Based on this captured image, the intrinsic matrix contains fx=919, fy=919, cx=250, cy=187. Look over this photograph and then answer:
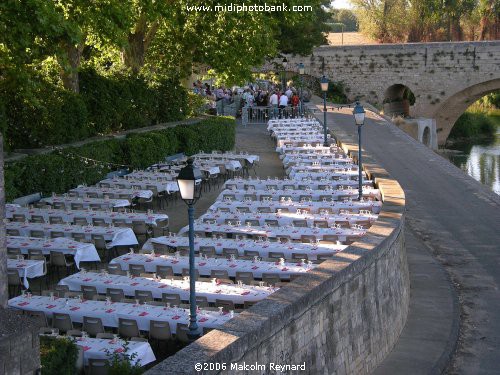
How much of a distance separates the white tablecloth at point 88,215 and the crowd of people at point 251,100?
2177cm

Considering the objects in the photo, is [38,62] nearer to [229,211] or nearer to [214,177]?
[214,177]

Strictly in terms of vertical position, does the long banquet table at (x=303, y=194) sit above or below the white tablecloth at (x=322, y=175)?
below

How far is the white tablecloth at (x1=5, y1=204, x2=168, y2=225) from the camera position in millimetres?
17469

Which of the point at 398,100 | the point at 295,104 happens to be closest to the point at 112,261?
the point at 295,104

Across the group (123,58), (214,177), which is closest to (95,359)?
(214,177)

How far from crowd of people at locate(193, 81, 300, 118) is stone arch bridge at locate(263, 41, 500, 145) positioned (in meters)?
6.17

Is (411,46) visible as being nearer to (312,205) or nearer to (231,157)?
(231,157)

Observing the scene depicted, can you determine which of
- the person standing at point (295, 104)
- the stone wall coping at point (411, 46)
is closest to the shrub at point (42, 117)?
the person standing at point (295, 104)

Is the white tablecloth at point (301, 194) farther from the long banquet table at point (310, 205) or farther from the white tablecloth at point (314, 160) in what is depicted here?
the white tablecloth at point (314, 160)

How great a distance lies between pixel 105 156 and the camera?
24000 millimetres

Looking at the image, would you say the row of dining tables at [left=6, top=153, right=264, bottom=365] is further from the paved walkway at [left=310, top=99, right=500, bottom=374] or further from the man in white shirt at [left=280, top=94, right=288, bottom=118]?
the man in white shirt at [left=280, top=94, right=288, bottom=118]

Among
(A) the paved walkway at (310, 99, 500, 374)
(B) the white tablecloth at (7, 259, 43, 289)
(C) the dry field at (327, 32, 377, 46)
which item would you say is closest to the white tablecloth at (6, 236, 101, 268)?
(B) the white tablecloth at (7, 259, 43, 289)

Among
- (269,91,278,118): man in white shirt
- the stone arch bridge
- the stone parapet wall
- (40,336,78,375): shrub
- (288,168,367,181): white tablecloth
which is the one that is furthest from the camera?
the stone arch bridge

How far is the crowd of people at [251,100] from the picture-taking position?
4069 cm
